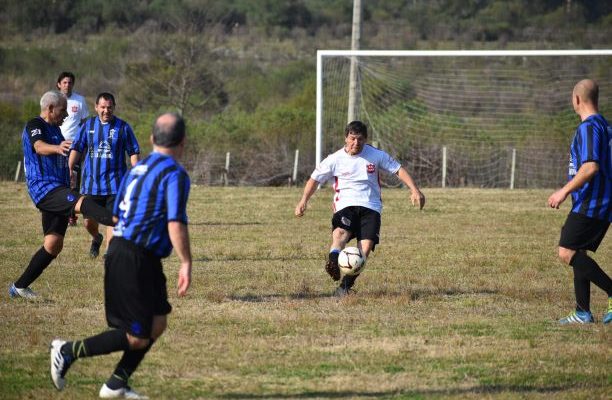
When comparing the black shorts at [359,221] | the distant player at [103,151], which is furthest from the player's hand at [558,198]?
the distant player at [103,151]

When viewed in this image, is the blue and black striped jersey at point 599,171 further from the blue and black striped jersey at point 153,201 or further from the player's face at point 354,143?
the blue and black striped jersey at point 153,201

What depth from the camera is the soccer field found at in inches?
277

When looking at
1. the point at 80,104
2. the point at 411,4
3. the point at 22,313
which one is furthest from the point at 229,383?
the point at 411,4

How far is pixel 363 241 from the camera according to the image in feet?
33.9

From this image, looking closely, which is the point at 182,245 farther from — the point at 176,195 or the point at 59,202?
the point at 59,202

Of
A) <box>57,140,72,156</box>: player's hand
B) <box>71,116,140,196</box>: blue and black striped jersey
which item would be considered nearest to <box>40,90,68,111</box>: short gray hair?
<box>57,140,72,156</box>: player's hand

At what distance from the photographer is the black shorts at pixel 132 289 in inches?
250

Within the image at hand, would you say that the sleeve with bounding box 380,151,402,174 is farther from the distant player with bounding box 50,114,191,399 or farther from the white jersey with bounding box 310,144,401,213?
the distant player with bounding box 50,114,191,399

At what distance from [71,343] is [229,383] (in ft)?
3.57

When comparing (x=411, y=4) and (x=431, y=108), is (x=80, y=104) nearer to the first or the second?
(x=431, y=108)

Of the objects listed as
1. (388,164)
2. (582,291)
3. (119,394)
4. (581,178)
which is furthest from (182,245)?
(388,164)

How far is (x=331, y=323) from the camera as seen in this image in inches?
354

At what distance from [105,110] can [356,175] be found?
3.02m

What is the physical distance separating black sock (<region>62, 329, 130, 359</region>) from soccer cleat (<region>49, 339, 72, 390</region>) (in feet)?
0.10
